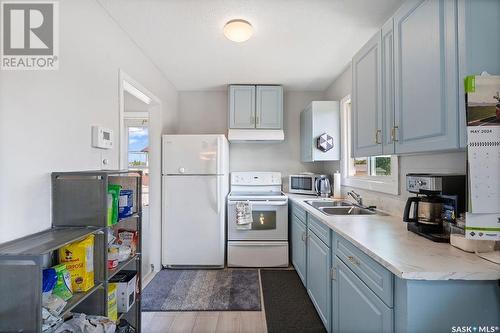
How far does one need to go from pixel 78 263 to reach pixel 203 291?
155 cm

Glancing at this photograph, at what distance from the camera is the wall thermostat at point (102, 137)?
1.60m

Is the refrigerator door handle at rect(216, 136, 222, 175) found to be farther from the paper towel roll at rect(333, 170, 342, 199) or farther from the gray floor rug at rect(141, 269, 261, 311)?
the paper towel roll at rect(333, 170, 342, 199)

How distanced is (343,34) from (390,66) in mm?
810

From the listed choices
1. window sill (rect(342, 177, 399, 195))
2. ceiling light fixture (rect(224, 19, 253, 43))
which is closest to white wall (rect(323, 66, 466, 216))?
window sill (rect(342, 177, 399, 195))

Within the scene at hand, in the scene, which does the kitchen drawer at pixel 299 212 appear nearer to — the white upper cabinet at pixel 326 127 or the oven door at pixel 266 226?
the oven door at pixel 266 226

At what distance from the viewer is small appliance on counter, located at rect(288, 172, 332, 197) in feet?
9.87

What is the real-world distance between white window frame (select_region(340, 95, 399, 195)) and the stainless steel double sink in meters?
0.21

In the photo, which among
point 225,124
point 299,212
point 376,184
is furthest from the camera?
point 225,124

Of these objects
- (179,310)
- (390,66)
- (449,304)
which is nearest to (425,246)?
(449,304)

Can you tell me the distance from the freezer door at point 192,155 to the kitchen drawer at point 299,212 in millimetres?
997

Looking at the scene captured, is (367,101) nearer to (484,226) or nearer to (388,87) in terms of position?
(388,87)

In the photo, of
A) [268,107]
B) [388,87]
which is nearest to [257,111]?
[268,107]

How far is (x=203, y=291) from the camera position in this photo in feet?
8.07

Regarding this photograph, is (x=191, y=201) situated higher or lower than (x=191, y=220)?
higher
